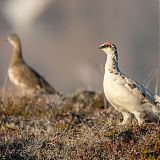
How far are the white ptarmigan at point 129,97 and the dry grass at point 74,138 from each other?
27cm

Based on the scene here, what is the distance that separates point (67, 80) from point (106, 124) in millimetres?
46296

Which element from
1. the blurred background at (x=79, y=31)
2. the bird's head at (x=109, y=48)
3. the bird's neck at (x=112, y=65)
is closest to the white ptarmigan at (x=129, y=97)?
the bird's neck at (x=112, y=65)

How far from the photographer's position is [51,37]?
77.1 m

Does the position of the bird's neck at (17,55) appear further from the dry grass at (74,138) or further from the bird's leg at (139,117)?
the bird's leg at (139,117)

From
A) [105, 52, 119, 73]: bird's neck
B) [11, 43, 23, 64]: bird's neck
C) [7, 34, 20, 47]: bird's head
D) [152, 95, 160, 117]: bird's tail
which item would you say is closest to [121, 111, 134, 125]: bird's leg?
[152, 95, 160, 117]: bird's tail

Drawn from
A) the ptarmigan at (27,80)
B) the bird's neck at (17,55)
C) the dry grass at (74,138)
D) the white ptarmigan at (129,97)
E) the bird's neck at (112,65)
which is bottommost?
the dry grass at (74,138)

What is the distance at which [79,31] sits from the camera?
257ft

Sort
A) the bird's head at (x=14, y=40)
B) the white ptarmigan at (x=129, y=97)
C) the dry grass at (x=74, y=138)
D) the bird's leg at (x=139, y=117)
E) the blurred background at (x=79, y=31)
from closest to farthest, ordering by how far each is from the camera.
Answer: the dry grass at (x=74, y=138) → the white ptarmigan at (x=129, y=97) → the bird's leg at (x=139, y=117) → the bird's head at (x=14, y=40) → the blurred background at (x=79, y=31)

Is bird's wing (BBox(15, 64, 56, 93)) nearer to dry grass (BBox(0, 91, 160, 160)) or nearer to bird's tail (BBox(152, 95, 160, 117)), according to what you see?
dry grass (BBox(0, 91, 160, 160))

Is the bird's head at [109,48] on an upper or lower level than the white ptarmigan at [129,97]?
upper

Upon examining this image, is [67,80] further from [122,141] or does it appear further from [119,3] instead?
[122,141]

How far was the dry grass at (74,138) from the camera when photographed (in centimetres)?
929

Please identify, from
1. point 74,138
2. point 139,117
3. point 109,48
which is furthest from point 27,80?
point 74,138

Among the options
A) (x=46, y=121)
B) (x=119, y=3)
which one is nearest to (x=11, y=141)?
(x=46, y=121)
